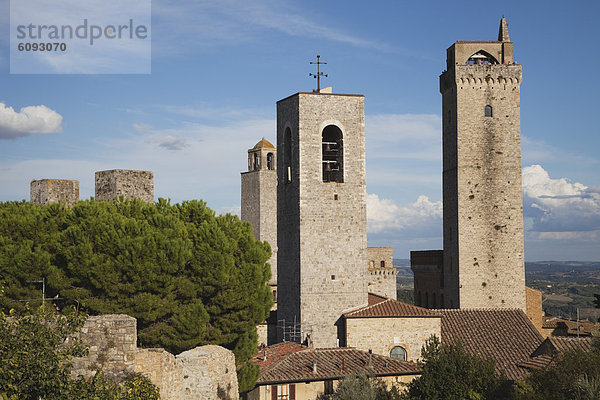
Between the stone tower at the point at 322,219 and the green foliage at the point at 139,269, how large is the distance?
23.3 feet

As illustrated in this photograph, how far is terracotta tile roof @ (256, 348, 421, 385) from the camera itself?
2289 centimetres

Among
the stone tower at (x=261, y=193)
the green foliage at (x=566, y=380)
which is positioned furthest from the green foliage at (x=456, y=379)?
the stone tower at (x=261, y=193)

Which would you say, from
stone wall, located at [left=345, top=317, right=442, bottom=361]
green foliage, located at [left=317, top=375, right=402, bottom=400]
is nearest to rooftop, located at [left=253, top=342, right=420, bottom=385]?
green foliage, located at [left=317, top=375, right=402, bottom=400]

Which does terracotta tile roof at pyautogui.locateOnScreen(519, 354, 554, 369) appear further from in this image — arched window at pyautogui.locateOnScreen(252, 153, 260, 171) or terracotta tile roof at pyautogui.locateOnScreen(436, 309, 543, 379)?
arched window at pyautogui.locateOnScreen(252, 153, 260, 171)

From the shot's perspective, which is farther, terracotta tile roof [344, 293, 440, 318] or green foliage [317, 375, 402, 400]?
terracotta tile roof [344, 293, 440, 318]

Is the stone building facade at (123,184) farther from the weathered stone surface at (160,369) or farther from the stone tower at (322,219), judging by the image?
the stone tower at (322,219)

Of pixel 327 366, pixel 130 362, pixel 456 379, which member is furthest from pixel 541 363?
pixel 130 362

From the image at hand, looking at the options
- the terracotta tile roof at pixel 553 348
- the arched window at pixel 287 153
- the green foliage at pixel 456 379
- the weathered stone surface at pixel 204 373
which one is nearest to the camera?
the weathered stone surface at pixel 204 373

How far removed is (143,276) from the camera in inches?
748

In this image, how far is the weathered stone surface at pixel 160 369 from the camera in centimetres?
1141

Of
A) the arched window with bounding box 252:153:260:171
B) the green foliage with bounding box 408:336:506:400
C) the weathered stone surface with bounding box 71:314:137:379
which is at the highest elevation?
the arched window with bounding box 252:153:260:171

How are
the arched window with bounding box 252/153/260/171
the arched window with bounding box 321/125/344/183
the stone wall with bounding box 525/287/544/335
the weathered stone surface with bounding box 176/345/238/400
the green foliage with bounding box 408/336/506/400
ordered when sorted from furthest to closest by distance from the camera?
the arched window with bounding box 252/153/260/171 → the stone wall with bounding box 525/287/544/335 → the arched window with bounding box 321/125/344/183 → the green foliage with bounding box 408/336/506/400 → the weathered stone surface with bounding box 176/345/238/400

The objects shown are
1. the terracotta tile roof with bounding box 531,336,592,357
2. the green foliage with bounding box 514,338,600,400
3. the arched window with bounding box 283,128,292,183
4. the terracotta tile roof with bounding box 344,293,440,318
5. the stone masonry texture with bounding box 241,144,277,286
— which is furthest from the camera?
the stone masonry texture with bounding box 241,144,277,286

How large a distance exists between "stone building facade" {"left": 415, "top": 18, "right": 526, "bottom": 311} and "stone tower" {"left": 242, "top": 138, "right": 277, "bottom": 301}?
71.1 ft
